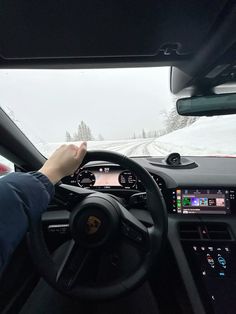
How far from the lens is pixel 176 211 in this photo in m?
2.26

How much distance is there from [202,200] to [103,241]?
3.16 ft

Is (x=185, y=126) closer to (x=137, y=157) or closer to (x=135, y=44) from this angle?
(x=137, y=157)

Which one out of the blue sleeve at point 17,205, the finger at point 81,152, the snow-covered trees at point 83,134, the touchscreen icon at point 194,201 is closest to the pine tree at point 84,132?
the snow-covered trees at point 83,134

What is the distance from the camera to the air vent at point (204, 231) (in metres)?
2.14

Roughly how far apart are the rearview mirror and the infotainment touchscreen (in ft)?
1.80

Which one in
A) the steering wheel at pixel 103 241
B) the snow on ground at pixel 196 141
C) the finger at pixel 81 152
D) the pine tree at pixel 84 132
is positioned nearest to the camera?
the finger at pixel 81 152

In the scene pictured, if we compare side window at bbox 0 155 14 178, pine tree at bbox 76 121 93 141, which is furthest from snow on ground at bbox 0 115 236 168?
side window at bbox 0 155 14 178

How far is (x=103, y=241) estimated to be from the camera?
1.54 m

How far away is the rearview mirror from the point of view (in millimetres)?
1976

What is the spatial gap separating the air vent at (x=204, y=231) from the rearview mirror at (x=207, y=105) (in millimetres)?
753

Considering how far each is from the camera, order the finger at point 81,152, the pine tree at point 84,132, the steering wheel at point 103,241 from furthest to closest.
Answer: the pine tree at point 84,132, the steering wheel at point 103,241, the finger at point 81,152

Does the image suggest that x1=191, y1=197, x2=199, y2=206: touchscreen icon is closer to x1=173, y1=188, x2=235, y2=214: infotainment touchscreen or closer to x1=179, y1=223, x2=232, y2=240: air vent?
x1=173, y1=188, x2=235, y2=214: infotainment touchscreen

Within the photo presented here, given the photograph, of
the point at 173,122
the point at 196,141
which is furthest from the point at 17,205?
the point at 196,141

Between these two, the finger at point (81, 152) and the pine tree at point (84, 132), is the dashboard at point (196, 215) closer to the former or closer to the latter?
the pine tree at point (84, 132)
